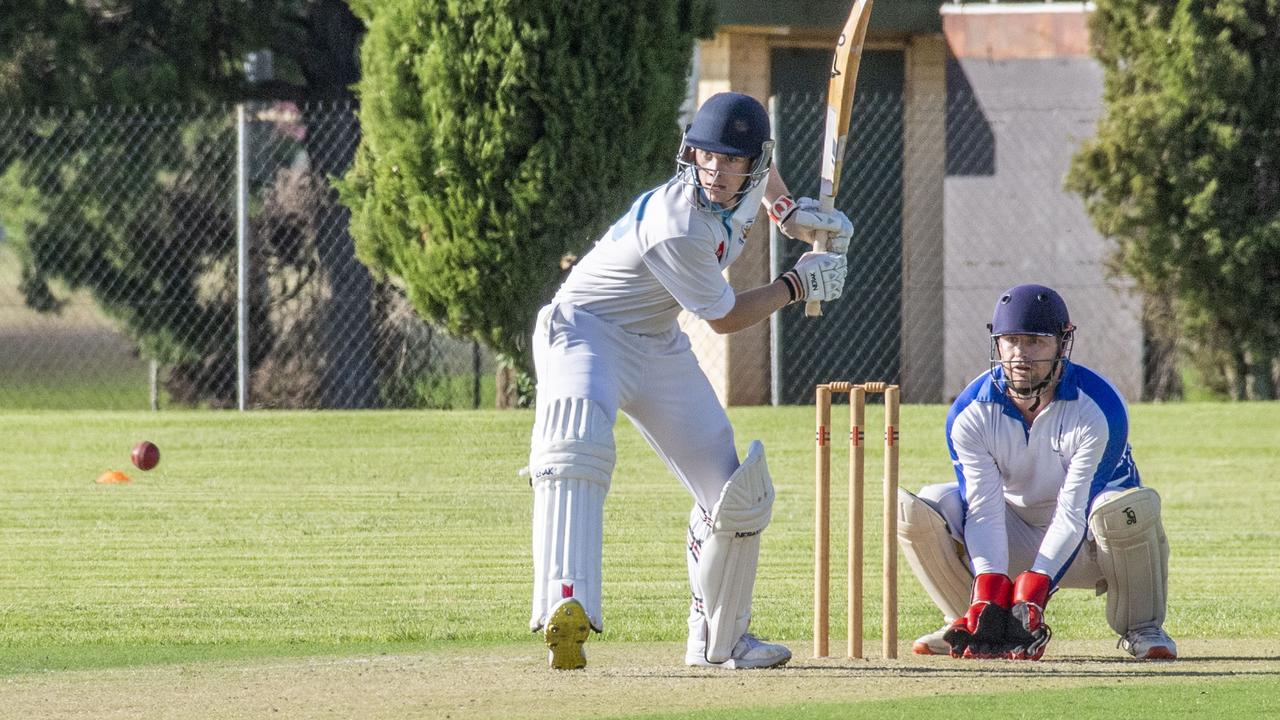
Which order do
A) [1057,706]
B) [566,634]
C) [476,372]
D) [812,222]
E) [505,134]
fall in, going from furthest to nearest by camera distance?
[476,372]
[505,134]
[812,222]
[566,634]
[1057,706]

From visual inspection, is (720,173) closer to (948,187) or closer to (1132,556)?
(1132,556)

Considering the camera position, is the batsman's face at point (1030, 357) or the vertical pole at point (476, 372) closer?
the batsman's face at point (1030, 357)

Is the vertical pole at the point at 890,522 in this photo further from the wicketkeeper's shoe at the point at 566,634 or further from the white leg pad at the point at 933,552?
the wicketkeeper's shoe at the point at 566,634

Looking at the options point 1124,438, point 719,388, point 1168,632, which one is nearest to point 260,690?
point 1124,438

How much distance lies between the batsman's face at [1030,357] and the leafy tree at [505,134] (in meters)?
5.85

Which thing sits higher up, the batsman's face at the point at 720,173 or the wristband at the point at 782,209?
the batsman's face at the point at 720,173

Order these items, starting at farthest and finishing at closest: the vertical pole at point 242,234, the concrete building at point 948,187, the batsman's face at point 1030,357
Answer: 1. the concrete building at point 948,187
2. the vertical pole at point 242,234
3. the batsman's face at point 1030,357

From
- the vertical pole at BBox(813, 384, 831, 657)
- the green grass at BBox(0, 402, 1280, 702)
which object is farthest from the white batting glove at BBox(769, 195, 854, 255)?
the green grass at BBox(0, 402, 1280, 702)

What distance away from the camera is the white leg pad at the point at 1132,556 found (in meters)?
5.16

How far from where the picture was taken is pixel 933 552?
17.6ft

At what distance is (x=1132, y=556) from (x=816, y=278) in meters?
1.19

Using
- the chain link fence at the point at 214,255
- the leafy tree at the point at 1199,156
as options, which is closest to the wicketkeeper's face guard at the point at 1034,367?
the leafy tree at the point at 1199,156

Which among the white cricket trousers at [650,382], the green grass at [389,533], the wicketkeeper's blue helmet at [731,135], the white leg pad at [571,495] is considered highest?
the wicketkeeper's blue helmet at [731,135]

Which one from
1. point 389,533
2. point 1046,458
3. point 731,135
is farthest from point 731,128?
point 389,533
